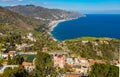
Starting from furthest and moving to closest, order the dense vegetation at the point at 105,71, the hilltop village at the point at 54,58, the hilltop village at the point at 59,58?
the hilltop village at the point at 54,58 < the hilltop village at the point at 59,58 < the dense vegetation at the point at 105,71

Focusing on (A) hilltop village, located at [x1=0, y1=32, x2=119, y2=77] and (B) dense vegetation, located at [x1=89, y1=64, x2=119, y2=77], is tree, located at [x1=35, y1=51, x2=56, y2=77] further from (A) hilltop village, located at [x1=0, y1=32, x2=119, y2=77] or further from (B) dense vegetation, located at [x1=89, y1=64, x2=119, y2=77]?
(B) dense vegetation, located at [x1=89, y1=64, x2=119, y2=77]

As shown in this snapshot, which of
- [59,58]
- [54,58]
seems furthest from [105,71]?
[54,58]

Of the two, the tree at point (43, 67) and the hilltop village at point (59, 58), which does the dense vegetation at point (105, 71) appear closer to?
the hilltop village at point (59, 58)

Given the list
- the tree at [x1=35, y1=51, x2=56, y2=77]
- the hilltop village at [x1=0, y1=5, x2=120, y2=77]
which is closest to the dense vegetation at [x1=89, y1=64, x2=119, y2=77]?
the hilltop village at [x1=0, y1=5, x2=120, y2=77]

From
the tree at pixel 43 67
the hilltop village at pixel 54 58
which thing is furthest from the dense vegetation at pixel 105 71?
the hilltop village at pixel 54 58

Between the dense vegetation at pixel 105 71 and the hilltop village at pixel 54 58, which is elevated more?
the dense vegetation at pixel 105 71

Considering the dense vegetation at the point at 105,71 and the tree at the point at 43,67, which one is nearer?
the dense vegetation at the point at 105,71

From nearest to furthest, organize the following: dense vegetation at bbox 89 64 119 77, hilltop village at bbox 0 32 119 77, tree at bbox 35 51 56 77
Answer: dense vegetation at bbox 89 64 119 77 → tree at bbox 35 51 56 77 → hilltop village at bbox 0 32 119 77

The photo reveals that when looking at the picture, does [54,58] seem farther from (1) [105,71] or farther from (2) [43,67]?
(1) [105,71]

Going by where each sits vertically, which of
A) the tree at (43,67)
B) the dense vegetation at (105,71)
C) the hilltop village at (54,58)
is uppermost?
the dense vegetation at (105,71)

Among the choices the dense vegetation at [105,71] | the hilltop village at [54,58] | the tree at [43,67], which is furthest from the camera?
the hilltop village at [54,58]

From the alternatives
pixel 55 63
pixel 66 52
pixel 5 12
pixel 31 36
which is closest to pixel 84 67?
pixel 55 63
